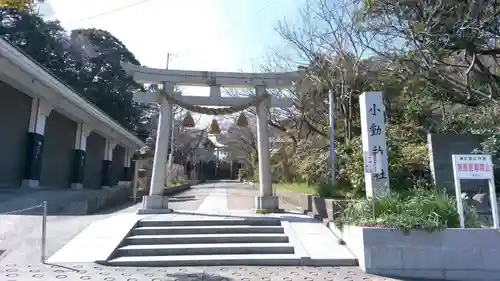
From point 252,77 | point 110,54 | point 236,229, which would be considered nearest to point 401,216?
point 236,229

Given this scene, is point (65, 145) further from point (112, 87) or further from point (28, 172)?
point (112, 87)

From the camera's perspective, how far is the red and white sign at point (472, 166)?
6473 mm

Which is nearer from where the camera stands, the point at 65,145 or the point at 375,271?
the point at 375,271

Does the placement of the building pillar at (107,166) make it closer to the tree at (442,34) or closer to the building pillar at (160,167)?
the building pillar at (160,167)

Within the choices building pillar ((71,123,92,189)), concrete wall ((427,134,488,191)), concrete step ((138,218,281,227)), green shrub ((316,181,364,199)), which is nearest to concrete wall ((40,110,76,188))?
building pillar ((71,123,92,189))

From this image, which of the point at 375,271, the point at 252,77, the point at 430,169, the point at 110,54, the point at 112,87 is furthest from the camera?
the point at 110,54

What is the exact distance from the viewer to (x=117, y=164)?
2905 cm

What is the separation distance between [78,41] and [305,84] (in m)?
24.8

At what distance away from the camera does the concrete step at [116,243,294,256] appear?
22.5ft

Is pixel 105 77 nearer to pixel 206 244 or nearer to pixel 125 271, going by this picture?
pixel 206 244

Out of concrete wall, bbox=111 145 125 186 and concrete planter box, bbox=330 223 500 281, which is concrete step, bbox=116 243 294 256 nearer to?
concrete planter box, bbox=330 223 500 281

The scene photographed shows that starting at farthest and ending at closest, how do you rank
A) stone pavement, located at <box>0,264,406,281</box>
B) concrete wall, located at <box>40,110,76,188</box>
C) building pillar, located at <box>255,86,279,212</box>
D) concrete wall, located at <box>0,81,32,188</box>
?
concrete wall, located at <box>40,110,76,188</box> < concrete wall, located at <box>0,81,32,188</box> < building pillar, located at <box>255,86,279,212</box> < stone pavement, located at <box>0,264,406,281</box>

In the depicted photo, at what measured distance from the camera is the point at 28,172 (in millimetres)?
14320

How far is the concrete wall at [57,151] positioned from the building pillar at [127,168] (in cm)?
1181
